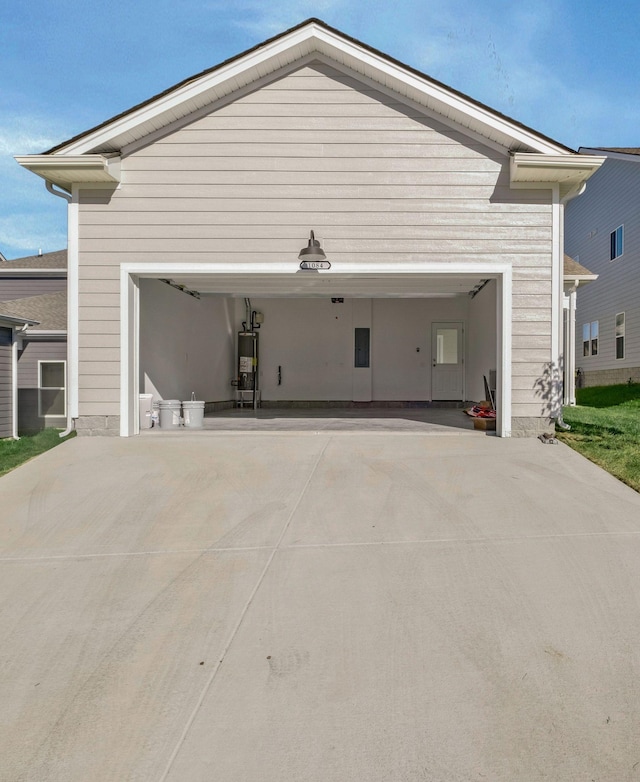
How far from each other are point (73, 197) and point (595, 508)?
7.11 meters

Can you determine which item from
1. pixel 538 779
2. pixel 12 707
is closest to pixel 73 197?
pixel 12 707

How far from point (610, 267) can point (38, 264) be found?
63.2ft

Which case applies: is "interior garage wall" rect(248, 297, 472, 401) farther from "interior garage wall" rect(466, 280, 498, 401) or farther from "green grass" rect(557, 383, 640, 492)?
"green grass" rect(557, 383, 640, 492)

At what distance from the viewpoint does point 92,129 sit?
7.30 meters

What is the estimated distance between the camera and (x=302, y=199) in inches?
299

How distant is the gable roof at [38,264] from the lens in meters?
19.1

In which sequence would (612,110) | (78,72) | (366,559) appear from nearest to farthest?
(366,559) < (78,72) < (612,110)

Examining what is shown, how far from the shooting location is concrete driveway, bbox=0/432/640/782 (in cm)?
194

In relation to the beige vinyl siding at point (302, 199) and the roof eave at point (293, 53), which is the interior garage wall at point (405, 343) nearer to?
the beige vinyl siding at point (302, 199)

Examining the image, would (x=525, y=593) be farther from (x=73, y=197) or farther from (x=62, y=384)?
(x=62, y=384)

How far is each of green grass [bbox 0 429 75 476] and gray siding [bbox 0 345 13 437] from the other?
15.0 feet

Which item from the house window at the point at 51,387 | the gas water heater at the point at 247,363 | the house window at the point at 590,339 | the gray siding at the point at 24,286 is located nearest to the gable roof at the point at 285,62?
the house window at the point at 51,387

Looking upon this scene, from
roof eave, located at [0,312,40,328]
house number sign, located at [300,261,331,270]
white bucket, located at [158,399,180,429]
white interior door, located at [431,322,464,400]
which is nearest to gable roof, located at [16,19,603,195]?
house number sign, located at [300,261,331,270]

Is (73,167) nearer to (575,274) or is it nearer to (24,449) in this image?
(24,449)
